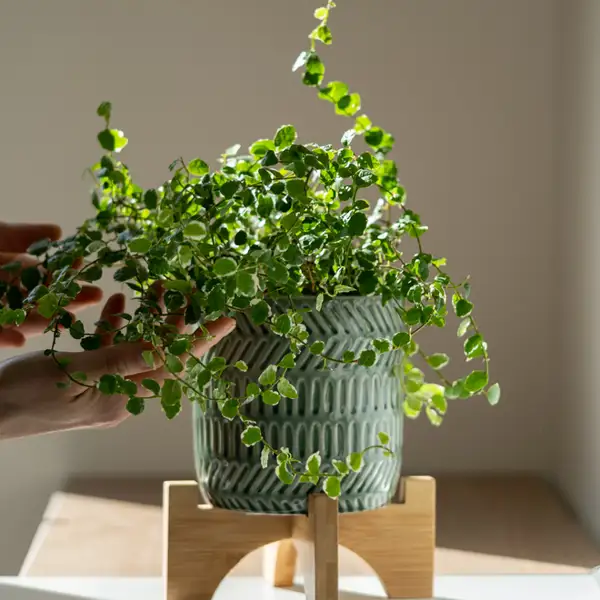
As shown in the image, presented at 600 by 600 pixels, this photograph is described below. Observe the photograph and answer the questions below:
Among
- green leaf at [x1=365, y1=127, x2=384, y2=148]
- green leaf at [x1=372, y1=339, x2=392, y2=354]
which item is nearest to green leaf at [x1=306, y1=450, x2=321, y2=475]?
green leaf at [x1=372, y1=339, x2=392, y2=354]

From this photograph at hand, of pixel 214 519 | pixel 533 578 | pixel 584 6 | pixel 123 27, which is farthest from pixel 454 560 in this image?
pixel 123 27

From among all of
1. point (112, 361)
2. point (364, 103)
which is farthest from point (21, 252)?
point (364, 103)

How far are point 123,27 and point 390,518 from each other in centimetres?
109

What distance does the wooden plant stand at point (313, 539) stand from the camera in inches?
38.4

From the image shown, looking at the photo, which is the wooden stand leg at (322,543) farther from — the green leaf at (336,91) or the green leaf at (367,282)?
the green leaf at (336,91)

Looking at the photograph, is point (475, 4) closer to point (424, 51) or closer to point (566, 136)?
point (424, 51)

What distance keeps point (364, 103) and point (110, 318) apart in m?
0.92

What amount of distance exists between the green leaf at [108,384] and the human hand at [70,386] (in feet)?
0.12

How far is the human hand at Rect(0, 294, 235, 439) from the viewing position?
882 mm

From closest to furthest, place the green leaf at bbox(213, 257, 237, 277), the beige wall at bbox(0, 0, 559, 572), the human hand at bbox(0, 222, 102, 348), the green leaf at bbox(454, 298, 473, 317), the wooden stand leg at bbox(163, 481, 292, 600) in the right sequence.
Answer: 1. the green leaf at bbox(213, 257, 237, 277)
2. the green leaf at bbox(454, 298, 473, 317)
3. the wooden stand leg at bbox(163, 481, 292, 600)
4. the human hand at bbox(0, 222, 102, 348)
5. the beige wall at bbox(0, 0, 559, 572)

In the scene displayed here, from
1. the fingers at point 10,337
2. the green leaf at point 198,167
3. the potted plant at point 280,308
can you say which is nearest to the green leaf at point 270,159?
the potted plant at point 280,308

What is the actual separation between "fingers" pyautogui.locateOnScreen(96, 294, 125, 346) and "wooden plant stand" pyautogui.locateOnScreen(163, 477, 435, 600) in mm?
183

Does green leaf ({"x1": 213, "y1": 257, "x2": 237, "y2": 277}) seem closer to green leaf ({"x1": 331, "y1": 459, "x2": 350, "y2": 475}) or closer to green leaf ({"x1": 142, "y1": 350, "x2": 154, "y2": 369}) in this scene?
green leaf ({"x1": 142, "y1": 350, "x2": 154, "y2": 369})

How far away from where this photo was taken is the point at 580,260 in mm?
1628
